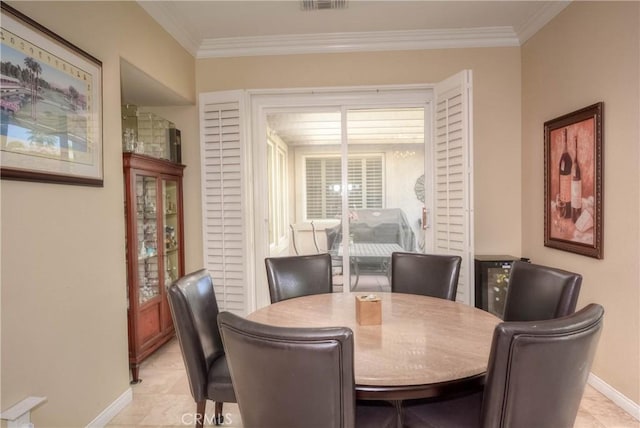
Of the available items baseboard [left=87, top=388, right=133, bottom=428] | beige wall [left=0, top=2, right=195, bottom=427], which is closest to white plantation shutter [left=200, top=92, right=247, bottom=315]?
beige wall [left=0, top=2, right=195, bottom=427]

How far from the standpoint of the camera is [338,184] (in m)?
3.54

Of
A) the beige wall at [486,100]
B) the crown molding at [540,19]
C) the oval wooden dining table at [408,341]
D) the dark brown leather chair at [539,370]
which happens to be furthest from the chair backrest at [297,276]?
the crown molding at [540,19]

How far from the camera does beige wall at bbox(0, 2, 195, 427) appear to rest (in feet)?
5.09

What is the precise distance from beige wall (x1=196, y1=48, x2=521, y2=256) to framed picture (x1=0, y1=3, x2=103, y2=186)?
2.07 m

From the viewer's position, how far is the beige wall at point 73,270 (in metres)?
1.55

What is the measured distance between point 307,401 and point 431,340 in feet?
2.16

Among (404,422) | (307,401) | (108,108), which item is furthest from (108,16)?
(404,422)

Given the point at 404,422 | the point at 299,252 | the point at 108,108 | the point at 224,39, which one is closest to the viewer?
the point at 404,422

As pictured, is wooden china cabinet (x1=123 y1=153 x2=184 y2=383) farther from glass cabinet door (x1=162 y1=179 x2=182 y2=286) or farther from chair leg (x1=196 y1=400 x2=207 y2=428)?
chair leg (x1=196 y1=400 x2=207 y2=428)

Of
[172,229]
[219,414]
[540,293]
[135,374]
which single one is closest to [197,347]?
[219,414]

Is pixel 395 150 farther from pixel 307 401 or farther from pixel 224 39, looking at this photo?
pixel 307 401

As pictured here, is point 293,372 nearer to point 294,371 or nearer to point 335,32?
point 294,371

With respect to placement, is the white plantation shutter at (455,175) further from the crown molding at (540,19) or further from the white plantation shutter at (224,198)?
the white plantation shutter at (224,198)

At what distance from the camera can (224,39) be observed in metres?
3.34
